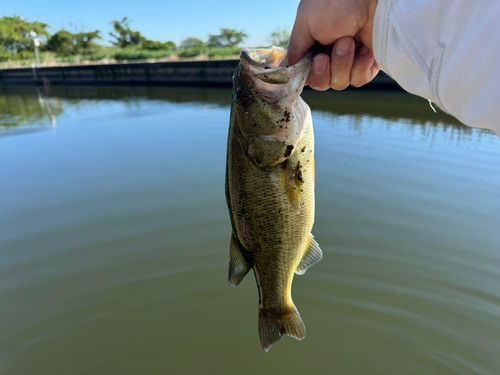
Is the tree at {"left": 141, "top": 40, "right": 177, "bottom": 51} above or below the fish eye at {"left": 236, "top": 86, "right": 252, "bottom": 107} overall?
above

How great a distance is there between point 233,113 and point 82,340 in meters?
2.53

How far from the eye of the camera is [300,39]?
186 cm

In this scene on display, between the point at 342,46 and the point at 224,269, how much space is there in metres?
2.66

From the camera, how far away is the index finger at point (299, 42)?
1804 millimetres

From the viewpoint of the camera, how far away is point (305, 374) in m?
2.63

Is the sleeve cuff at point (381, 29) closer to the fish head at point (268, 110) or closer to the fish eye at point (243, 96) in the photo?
the fish head at point (268, 110)

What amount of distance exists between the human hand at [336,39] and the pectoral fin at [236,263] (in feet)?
3.49

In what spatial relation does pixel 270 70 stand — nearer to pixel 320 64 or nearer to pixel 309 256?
pixel 320 64

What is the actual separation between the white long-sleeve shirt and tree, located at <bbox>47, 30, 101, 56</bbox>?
2280 inches

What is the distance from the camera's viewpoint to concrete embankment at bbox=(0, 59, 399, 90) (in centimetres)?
1939

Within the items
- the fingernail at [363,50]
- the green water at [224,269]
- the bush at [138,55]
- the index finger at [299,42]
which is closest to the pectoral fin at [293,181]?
the index finger at [299,42]

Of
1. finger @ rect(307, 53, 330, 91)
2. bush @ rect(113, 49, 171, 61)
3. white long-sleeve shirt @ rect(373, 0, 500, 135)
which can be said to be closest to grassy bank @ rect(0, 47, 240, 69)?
bush @ rect(113, 49, 171, 61)

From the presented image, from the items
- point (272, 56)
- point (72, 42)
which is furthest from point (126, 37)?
point (272, 56)

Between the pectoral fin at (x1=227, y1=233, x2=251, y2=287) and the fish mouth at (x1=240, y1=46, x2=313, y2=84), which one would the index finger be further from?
the pectoral fin at (x1=227, y1=233, x2=251, y2=287)
